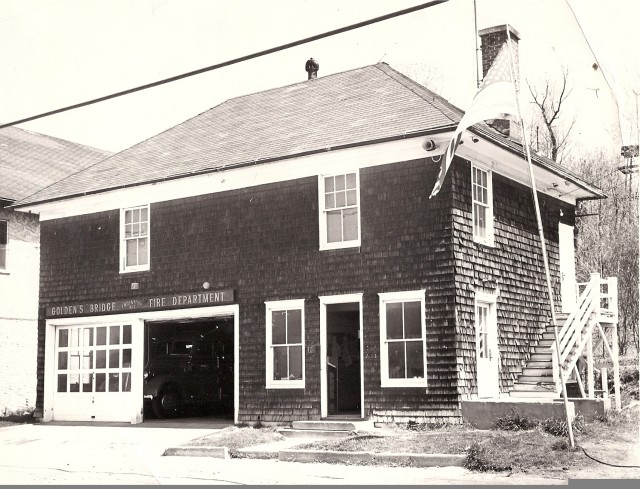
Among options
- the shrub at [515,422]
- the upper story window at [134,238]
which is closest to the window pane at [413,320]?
the shrub at [515,422]

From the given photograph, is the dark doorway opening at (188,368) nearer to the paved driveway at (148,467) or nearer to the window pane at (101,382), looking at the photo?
the window pane at (101,382)

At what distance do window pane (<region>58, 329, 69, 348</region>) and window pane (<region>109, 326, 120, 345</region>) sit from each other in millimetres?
1562

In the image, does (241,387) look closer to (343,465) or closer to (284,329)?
(284,329)

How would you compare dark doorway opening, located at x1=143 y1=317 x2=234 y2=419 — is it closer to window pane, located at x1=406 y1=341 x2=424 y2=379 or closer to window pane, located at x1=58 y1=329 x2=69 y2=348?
window pane, located at x1=58 y1=329 x2=69 y2=348

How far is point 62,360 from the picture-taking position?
21594 mm

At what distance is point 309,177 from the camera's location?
1755cm

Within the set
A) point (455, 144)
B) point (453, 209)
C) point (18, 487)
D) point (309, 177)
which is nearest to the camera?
point (18, 487)

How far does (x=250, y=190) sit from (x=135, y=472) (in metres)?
7.16

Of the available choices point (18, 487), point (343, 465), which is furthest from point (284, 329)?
point (18, 487)

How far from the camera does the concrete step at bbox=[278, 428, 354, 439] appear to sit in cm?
1530

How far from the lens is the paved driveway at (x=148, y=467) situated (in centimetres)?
1135

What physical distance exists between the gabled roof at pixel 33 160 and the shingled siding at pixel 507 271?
539 inches

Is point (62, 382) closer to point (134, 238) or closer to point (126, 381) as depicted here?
point (126, 381)

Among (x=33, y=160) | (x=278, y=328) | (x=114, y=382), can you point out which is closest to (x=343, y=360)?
(x=278, y=328)
